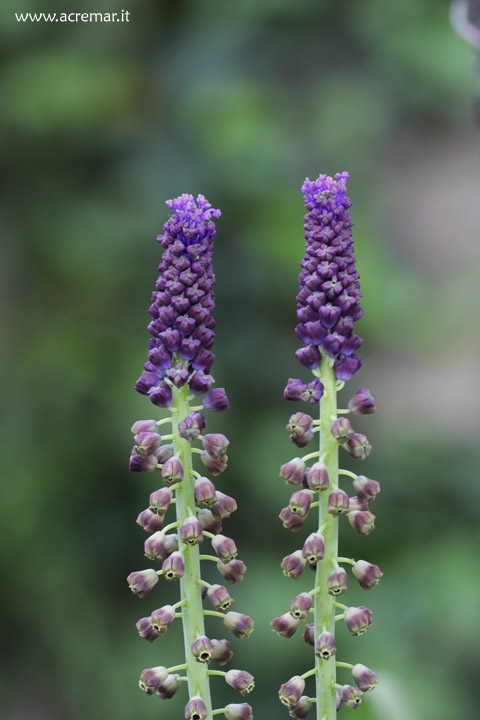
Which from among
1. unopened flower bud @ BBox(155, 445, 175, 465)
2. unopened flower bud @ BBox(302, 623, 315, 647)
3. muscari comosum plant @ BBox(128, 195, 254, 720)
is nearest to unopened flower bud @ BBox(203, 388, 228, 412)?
muscari comosum plant @ BBox(128, 195, 254, 720)

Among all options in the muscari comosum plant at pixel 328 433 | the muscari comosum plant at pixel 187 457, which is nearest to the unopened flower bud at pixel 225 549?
the muscari comosum plant at pixel 187 457

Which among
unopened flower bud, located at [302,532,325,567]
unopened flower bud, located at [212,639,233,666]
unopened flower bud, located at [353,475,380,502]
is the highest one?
unopened flower bud, located at [353,475,380,502]

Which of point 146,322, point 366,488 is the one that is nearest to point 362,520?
point 366,488

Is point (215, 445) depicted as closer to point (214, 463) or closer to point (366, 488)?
point (214, 463)

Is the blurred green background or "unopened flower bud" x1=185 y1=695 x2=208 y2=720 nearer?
"unopened flower bud" x1=185 y1=695 x2=208 y2=720

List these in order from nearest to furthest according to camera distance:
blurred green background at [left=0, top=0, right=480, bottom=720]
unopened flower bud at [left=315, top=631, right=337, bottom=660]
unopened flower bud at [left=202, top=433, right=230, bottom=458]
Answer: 1. unopened flower bud at [left=315, top=631, right=337, bottom=660]
2. unopened flower bud at [left=202, top=433, right=230, bottom=458]
3. blurred green background at [left=0, top=0, right=480, bottom=720]

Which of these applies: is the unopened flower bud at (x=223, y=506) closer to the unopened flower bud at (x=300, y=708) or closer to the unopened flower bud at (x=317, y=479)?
the unopened flower bud at (x=317, y=479)

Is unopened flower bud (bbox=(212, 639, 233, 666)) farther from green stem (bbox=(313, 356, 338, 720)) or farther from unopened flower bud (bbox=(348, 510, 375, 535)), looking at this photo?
unopened flower bud (bbox=(348, 510, 375, 535))
